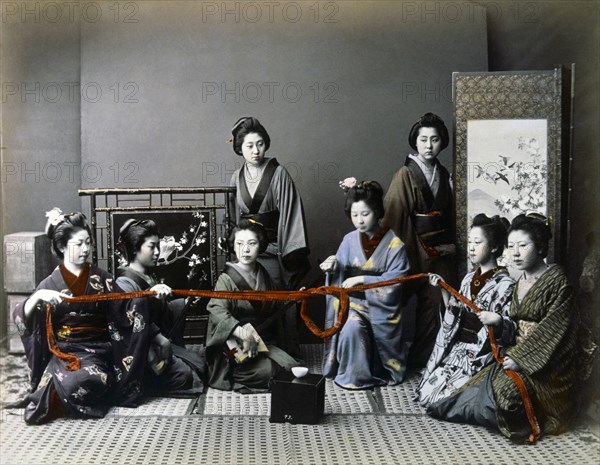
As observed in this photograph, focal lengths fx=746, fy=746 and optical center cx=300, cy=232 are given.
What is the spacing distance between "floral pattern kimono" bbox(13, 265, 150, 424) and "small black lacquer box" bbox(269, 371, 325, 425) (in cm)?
75

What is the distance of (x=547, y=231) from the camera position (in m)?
3.57

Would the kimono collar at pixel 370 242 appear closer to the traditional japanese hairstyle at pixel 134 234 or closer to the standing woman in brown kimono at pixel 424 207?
the standing woman in brown kimono at pixel 424 207

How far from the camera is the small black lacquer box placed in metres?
3.62

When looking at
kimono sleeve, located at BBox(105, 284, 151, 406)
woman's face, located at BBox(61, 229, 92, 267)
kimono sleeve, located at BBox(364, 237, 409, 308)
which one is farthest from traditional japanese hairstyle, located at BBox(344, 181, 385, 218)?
woman's face, located at BBox(61, 229, 92, 267)

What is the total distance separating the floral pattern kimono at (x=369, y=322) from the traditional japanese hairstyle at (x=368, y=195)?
0.57ft

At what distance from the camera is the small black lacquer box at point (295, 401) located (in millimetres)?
3625

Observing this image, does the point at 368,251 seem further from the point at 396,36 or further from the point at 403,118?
the point at 396,36

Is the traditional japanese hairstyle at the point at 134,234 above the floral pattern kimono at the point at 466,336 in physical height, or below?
above

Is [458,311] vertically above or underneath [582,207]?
underneath

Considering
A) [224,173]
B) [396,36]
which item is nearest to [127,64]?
[224,173]

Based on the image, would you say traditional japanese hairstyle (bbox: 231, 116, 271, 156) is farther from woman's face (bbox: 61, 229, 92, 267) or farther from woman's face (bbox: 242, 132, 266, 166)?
woman's face (bbox: 61, 229, 92, 267)

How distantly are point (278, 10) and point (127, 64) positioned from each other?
0.97 m

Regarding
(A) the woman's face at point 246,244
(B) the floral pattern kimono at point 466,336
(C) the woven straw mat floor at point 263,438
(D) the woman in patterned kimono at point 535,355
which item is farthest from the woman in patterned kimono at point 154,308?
(D) the woman in patterned kimono at point 535,355

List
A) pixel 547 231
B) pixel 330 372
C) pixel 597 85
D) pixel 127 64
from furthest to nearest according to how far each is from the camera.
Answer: pixel 127 64, pixel 330 372, pixel 597 85, pixel 547 231
